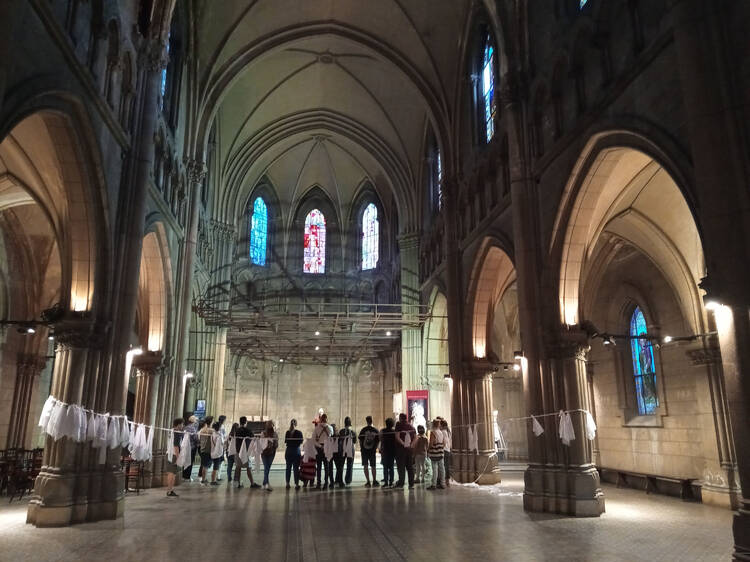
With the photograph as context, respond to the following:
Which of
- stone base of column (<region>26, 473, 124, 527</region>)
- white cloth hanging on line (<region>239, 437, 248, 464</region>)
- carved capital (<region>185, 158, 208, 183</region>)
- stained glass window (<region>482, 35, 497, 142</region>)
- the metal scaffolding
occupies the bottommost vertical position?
stone base of column (<region>26, 473, 124, 527</region>)

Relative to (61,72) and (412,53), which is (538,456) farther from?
(412,53)

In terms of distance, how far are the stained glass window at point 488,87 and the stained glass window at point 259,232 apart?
19107mm

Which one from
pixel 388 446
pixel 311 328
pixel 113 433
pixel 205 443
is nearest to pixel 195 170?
pixel 205 443

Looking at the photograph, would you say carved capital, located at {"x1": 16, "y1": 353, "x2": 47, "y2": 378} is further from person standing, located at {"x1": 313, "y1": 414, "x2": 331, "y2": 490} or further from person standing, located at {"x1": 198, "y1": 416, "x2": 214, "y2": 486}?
person standing, located at {"x1": 313, "y1": 414, "x2": 331, "y2": 490}

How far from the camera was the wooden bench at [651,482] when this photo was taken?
1452 centimetres

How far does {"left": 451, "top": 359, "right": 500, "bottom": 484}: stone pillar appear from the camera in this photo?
1789cm

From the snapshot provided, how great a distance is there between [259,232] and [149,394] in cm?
1973

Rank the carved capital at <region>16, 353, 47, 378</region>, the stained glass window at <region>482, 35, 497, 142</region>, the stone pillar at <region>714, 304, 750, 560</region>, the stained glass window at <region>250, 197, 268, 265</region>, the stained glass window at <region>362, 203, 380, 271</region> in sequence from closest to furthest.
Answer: the stone pillar at <region>714, 304, 750, 560</region> < the stained glass window at <region>482, 35, 497, 142</region> < the carved capital at <region>16, 353, 47, 378</region> < the stained glass window at <region>250, 197, 268, 265</region> < the stained glass window at <region>362, 203, 380, 271</region>

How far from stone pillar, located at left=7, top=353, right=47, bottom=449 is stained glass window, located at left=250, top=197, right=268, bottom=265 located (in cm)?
1658

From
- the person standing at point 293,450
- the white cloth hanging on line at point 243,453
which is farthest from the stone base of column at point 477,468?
the white cloth hanging on line at point 243,453

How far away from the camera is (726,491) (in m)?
13.3

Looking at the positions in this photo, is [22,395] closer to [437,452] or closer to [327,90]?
[437,452]

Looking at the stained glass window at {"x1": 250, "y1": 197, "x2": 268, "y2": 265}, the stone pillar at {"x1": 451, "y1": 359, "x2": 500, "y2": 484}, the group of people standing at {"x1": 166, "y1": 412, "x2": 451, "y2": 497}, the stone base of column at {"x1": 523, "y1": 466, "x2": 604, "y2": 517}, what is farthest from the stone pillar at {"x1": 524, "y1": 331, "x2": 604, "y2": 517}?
the stained glass window at {"x1": 250, "y1": 197, "x2": 268, "y2": 265}

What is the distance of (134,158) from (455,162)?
11.8 m
